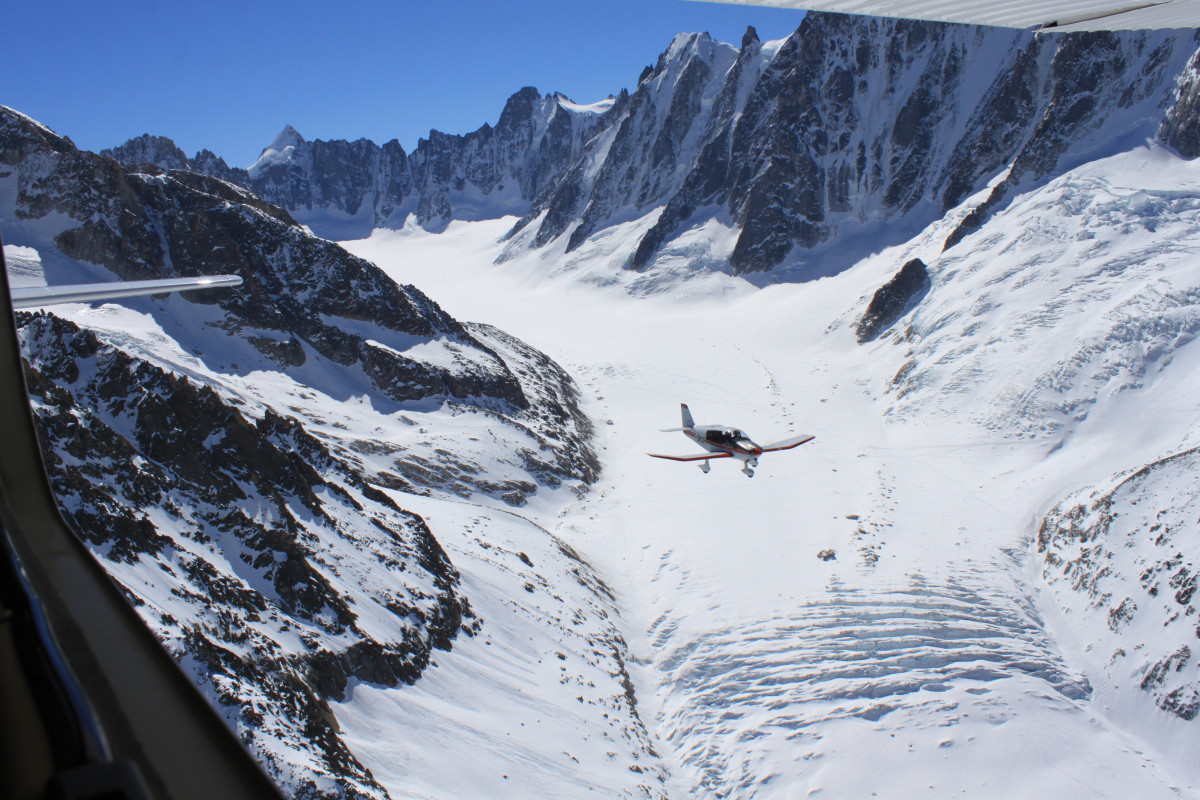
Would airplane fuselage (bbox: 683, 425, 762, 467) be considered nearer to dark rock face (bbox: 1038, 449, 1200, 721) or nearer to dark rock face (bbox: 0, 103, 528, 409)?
dark rock face (bbox: 1038, 449, 1200, 721)

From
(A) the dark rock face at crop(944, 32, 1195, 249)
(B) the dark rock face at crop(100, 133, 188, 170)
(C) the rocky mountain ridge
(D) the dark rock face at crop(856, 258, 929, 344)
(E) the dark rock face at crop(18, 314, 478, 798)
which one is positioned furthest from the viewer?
(B) the dark rock face at crop(100, 133, 188, 170)

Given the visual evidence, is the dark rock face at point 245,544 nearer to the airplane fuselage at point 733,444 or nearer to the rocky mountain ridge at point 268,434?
the rocky mountain ridge at point 268,434

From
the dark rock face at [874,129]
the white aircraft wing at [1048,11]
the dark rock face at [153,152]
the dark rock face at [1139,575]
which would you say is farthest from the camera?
the dark rock face at [153,152]

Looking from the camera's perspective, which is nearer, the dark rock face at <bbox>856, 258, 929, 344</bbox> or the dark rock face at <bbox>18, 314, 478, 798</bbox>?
the dark rock face at <bbox>18, 314, 478, 798</bbox>

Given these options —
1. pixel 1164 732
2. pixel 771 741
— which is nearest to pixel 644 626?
pixel 771 741

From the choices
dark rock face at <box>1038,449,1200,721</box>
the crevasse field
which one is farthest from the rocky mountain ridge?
dark rock face at <box>1038,449,1200,721</box>

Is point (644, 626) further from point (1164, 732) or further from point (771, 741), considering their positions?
point (1164, 732)

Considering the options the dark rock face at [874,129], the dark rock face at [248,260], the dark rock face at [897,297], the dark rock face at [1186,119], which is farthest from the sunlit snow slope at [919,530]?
the dark rock face at [248,260]

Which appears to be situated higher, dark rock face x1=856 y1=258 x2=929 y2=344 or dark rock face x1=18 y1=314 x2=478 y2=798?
dark rock face x1=856 y1=258 x2=929 y2=344
